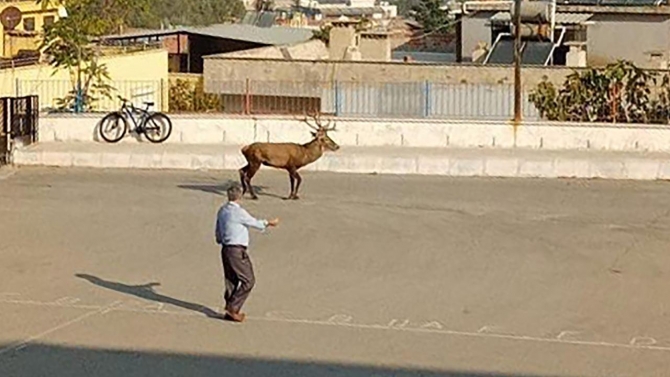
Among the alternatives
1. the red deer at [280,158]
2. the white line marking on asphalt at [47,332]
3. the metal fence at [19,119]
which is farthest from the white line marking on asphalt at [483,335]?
the metal fence at [19,119]

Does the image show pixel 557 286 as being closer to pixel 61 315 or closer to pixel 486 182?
pixel 61 315

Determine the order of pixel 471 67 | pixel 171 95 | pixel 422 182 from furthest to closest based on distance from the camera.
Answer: pixel 471 67 → pixel 171 95 → pixel 422 182

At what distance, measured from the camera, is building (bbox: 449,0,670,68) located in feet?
158

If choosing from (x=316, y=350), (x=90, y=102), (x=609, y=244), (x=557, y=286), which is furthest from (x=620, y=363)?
(x=90, y=102)

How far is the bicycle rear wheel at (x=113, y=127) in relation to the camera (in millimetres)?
30672

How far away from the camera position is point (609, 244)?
805 inches

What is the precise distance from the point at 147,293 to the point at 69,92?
18.1 meters

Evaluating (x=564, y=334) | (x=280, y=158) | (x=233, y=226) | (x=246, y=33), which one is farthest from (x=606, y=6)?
(x=233, y=226)

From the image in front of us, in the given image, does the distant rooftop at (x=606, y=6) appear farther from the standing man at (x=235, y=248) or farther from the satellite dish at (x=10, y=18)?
the standing man at (x=235, y=248)

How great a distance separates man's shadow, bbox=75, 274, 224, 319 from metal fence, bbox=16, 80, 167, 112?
1577cm

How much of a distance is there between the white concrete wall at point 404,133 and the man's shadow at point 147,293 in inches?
507

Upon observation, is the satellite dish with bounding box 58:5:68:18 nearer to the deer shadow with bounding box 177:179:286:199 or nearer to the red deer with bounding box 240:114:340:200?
the deer shadow with bounding box 177:179:286:199

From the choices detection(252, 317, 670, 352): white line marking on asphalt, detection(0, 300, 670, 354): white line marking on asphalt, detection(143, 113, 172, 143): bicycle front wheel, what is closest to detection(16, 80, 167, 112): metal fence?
detection(143, 113, 172, 143): bicycle front wheel

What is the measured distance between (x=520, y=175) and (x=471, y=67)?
16.7 m
